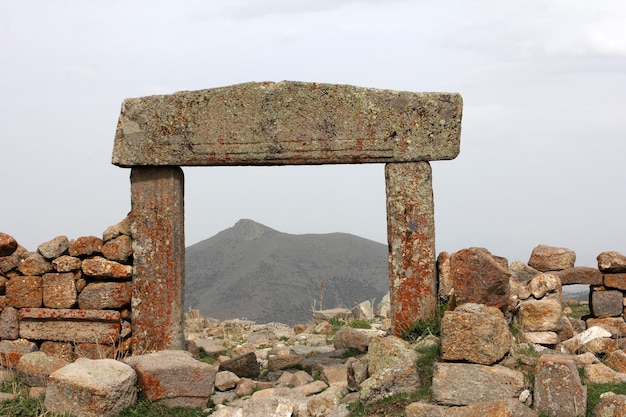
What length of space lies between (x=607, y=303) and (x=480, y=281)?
5281 mm

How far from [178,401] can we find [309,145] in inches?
125

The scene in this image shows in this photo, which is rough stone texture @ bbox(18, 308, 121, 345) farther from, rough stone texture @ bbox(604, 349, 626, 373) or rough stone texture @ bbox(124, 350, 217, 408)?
rough stone texture @ bbox(604, 349, 626, 373)

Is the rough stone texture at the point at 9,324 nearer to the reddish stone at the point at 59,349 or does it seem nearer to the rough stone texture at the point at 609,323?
the reddish stone at the point at 59,349

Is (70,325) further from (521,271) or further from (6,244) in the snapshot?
(521,271)

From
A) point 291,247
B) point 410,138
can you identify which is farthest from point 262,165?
point 291,247

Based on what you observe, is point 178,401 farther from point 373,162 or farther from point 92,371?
point 373,162

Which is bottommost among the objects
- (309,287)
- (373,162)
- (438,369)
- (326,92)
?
(309,287)

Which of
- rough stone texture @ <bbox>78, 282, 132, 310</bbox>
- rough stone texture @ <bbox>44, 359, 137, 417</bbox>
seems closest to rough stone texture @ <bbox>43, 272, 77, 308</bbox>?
rough stone texture @ <bbox>78, 282, 132, 310</bbox>

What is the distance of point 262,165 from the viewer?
870 cm

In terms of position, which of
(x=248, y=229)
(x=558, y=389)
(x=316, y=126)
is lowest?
(x=558, y=389)

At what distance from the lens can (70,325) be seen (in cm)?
891

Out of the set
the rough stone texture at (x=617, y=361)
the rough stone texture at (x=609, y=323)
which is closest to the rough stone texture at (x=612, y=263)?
the rough stone texture at (x=609, y=323)

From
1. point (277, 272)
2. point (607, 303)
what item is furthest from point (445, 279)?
point (277, 272)

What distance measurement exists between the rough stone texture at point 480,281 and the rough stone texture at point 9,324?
5200 millimetres
